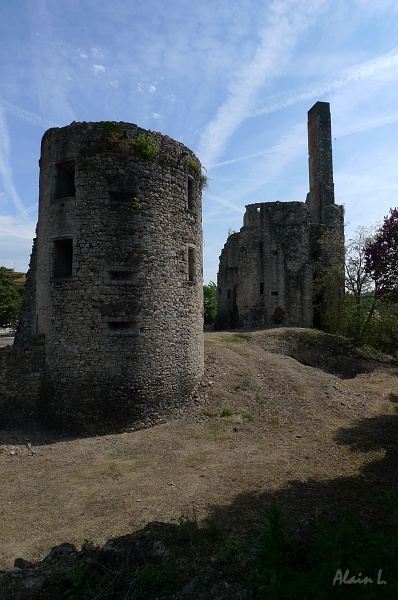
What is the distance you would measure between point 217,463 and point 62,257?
7.48 m

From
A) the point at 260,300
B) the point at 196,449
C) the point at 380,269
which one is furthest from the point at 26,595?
the point at 260,300

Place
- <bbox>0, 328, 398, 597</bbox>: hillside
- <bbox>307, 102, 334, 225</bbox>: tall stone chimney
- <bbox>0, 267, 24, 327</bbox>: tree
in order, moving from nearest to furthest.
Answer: <bbox>0, 328, 398, 597</bbox>: hillside → <bbox>307, 102, 334, 225</bbox>: tall stone chimney → <bbox>0, 267, 24, 327</bbox>: tree

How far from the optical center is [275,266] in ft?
85.9

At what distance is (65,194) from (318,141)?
22290 millimetres

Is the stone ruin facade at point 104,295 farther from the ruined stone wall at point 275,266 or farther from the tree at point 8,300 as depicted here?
the tree at point 8,300

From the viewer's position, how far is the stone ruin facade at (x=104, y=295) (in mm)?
10844

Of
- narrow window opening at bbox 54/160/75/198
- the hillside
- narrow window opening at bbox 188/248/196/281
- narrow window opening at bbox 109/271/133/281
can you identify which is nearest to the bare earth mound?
the hillside

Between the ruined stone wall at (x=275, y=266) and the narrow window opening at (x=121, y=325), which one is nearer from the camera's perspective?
the narrow window opening at (x=121, y=325)

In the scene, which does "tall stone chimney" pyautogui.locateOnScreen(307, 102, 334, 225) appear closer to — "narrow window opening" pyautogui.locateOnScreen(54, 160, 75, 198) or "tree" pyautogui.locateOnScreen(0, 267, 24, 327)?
"narrow window opening" pyautogui.locateOnScreen(54, 160, 75, 198)

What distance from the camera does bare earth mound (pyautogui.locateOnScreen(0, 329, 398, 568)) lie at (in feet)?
20.9

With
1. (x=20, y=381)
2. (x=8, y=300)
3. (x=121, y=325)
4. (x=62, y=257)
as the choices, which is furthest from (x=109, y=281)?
(x=8, y=300)

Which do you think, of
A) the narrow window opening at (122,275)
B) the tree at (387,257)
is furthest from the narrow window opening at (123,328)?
the tree at (387,257)

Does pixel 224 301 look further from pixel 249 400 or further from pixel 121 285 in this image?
pixel 121 285

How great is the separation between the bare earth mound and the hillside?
3 centimetres
